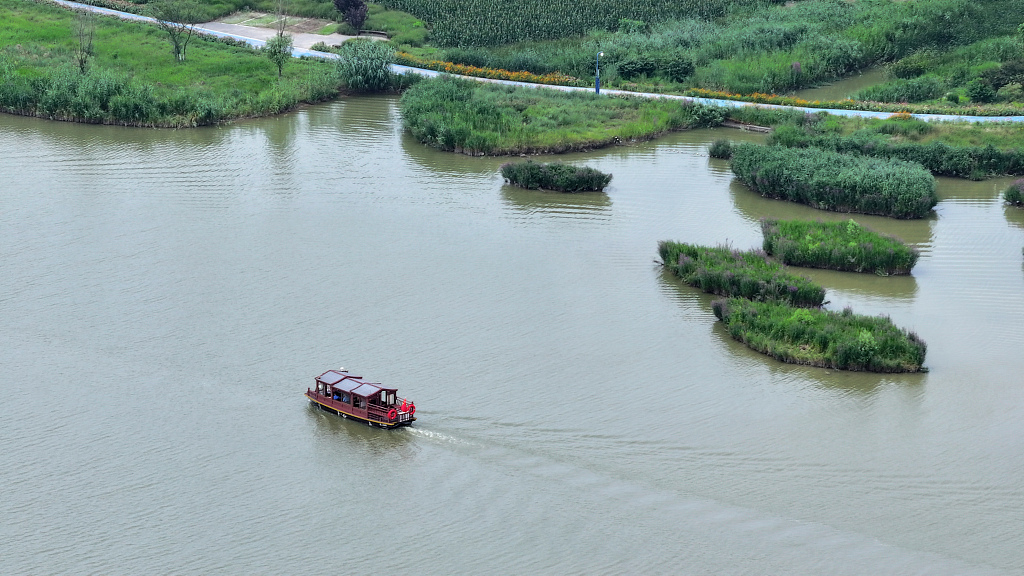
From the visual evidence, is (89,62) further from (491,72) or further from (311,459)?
(311,459)

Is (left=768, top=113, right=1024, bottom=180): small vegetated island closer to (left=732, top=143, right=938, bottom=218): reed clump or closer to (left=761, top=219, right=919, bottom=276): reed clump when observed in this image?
(left=732, top=143, right=938, bottom=218): reed clump

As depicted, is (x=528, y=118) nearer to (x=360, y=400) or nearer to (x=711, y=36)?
(x=711, y=36)

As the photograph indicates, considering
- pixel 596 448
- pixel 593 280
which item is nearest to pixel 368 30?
pixel 593 280

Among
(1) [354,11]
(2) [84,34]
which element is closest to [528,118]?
(1) [354,11]

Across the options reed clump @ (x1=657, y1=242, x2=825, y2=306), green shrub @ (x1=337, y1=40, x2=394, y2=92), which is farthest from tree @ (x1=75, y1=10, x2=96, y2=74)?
reed clump @ (x1=657, y1=242, x2=825, y2=306)

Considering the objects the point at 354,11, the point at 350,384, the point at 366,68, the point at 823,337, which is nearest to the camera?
the point at 350,384

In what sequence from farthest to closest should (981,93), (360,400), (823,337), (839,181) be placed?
1. (981,93)
2. (839,181)
3. (823,337)
4. (360,400)
